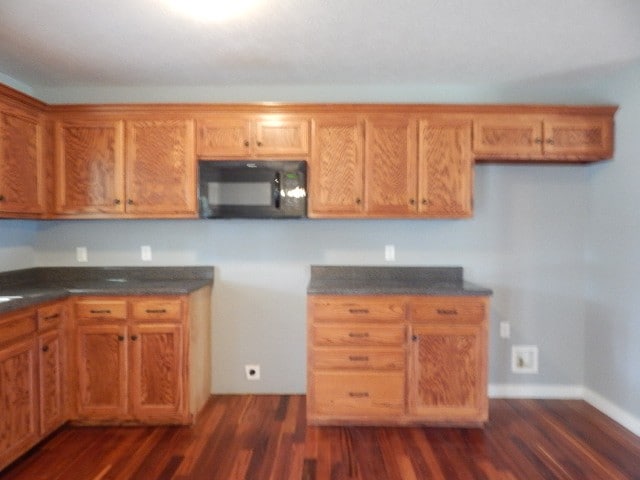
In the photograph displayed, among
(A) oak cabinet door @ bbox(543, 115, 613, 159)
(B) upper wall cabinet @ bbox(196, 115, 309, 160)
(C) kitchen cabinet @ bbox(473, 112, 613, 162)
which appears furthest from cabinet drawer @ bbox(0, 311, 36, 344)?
(A) oak cabinet door @ bbox(543, 115, 613, 159)

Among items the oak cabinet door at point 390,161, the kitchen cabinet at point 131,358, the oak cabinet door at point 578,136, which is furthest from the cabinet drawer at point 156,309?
the oak cabinet door at point 578,136

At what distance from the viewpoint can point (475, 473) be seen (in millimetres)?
→ 2152

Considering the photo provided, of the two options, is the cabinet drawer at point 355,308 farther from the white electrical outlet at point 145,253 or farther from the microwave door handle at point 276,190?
the white electrical outlet at point 145,253

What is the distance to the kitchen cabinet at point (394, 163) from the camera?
277 cm

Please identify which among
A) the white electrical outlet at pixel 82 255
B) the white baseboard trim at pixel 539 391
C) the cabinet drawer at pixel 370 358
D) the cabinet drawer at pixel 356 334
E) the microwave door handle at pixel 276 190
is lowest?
the white baseboard trim at pixel 539 391

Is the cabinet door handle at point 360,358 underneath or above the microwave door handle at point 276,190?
underneath

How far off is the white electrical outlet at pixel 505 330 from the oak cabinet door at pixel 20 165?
3.49 meters

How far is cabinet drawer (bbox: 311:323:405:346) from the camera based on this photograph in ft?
8.54

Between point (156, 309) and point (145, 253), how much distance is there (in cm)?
69

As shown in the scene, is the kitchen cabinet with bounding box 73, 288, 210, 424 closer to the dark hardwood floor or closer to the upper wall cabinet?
the dark hardwood floor

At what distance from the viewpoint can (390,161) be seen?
2779 mm

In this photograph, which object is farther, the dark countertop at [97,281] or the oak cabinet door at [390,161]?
the oak cabinet door at [390,161]

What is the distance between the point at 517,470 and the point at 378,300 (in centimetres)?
119

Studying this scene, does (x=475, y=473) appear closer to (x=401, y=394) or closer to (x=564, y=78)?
(x=401, y=394)
